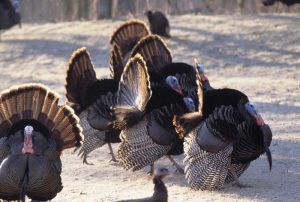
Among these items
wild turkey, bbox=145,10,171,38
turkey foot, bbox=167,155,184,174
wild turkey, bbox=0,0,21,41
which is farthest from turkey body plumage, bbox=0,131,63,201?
wild turkey, bbox=0,0,21,41

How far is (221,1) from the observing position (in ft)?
68.9

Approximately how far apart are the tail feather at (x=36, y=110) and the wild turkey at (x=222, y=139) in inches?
38.5

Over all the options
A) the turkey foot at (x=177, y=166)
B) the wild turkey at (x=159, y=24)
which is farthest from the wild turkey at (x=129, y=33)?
the wild turkey at (x=159, y=24)

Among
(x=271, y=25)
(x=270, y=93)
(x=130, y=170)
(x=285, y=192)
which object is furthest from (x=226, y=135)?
(x=271, y=25)

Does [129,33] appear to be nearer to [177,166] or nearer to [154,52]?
[154,52]

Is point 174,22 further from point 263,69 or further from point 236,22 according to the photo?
point 263,69

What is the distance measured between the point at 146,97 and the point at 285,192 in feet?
4.79

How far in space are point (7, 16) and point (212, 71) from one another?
16.0ft

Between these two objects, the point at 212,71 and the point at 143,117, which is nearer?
the point at 143,117

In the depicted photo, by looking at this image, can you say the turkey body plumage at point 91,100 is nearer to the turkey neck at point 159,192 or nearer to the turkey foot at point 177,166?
the turkey foot at point 177,166

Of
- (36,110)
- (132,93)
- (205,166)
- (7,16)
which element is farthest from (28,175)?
(7,16)

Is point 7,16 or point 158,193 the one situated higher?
point 158,193

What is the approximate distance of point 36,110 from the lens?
21.4ft

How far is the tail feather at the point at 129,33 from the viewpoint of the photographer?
1030 cm
